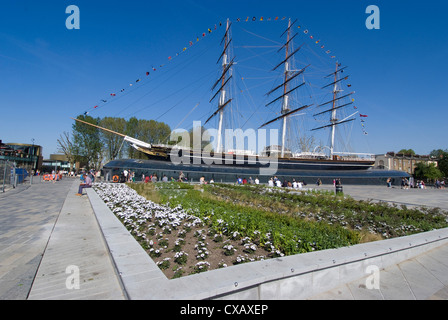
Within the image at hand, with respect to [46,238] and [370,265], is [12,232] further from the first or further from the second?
[370,265]

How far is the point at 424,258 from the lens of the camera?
479 centimetres

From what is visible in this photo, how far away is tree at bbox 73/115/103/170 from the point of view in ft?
165

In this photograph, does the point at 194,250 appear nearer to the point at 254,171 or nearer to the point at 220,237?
the point at 220,237

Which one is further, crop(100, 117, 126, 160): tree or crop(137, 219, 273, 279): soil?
crop(100, 117, 126, 160): tree

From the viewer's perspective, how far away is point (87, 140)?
168 ft
